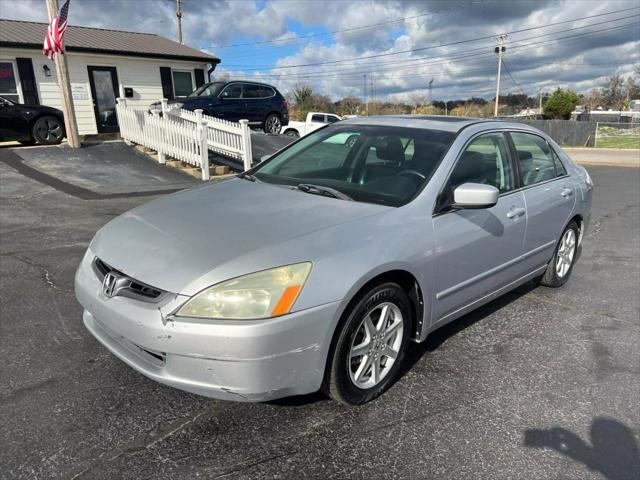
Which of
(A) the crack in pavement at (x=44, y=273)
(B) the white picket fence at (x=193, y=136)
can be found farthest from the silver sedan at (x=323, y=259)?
(B) the white picket fence at (x=193, y=136)

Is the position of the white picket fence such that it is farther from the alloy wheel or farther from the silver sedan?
the alloy wheel

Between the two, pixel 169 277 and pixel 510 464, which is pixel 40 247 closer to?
pixel 169 277

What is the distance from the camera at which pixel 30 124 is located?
41.0ft

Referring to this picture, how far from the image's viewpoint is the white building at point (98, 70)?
15516 mm

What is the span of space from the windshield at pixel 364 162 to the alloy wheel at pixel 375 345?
0.68m

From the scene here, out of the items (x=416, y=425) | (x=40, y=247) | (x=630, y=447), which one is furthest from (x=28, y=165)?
(x=630, y=447)

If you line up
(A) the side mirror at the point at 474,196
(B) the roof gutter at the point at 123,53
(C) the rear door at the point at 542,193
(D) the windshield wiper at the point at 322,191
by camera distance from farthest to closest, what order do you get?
(B) the roof gutter at the point at 123,53, (C) the rear door at the point at 542,193, (D) the windshield wiper at the point at 322,191, (A) the side mirror at the point at 474,196

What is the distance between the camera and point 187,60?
19281 mm

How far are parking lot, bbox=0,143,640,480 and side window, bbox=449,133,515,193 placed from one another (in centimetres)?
117

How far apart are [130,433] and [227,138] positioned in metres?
10.4

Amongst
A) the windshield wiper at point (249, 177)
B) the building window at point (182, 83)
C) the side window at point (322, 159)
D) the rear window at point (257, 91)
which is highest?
the building window at point (182, 83)

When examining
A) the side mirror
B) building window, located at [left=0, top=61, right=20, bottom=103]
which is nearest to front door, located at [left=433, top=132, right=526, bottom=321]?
the side mirror

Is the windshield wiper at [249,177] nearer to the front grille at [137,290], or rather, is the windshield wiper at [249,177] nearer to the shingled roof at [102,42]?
the front grille at [137,290]

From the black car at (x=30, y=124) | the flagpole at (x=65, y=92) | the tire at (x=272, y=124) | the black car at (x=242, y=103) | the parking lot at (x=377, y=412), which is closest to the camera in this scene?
the parking lot at (x=377, y=412)
